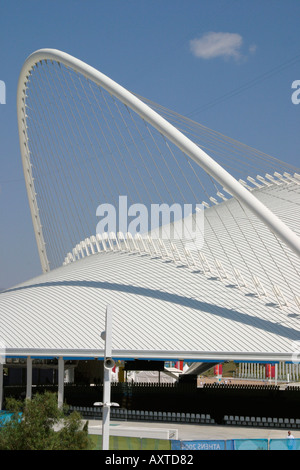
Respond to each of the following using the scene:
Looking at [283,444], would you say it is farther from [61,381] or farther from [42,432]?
[61,381]

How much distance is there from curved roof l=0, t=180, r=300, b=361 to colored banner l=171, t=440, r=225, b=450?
31.6 feet

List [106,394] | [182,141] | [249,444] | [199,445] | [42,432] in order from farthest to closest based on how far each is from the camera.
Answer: [182,141] < [249,444] < [199,445] < [42,432] < [106,394]

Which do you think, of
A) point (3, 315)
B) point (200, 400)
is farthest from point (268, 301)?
point (3, 315)

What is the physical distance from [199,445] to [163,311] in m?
13.8

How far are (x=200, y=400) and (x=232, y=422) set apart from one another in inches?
184

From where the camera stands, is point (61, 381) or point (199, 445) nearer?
point (199, 445)

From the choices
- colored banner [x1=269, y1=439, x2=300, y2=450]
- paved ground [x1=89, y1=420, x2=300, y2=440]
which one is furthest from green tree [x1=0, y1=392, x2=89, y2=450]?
paved ground [x1=89, y1=420, x2=300, y2=440]

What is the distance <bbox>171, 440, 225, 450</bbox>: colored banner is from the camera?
2131 cm

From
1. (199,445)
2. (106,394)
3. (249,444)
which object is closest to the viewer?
(106,394)

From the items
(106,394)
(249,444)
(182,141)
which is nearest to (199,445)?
(249,444)

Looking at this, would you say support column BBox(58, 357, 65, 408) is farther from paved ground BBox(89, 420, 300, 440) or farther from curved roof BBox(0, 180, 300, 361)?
paved ground BBox(89, 420, 300, 440)

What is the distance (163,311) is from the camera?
115 ft

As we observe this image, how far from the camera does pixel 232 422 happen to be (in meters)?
34.6

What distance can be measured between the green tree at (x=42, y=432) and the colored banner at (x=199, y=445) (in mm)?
3704
